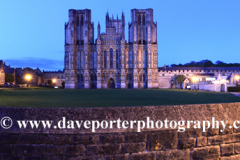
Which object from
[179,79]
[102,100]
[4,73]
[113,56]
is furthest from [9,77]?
[102,100]

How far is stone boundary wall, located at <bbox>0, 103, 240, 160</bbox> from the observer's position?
4.53 metres

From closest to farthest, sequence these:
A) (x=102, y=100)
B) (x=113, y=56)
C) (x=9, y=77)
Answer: (x=102, y=100) < (x=113, y=56) < (x=9, y=77)

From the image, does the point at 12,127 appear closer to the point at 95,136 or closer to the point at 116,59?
the point at 95,136

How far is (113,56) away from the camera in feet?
210

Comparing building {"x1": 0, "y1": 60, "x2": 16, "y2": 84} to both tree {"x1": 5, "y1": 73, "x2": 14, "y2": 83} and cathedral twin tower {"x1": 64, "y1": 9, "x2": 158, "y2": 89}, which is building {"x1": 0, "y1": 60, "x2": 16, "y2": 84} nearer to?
tree {"x1": 5, "y1": 73, "x2": 14, "y2": 83}

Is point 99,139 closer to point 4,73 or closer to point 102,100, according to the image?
point 102,100

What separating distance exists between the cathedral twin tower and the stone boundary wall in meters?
56.8

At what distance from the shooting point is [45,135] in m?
4.55

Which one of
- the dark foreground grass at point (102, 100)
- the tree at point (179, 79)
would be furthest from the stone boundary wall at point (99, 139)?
the tree at point (179, 79)

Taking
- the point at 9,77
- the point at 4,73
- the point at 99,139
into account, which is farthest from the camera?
the point at 9,77

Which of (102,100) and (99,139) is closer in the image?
(99,139)

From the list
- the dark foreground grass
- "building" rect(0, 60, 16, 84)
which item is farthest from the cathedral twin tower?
the dark foreground grass

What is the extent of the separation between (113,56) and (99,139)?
60072mm

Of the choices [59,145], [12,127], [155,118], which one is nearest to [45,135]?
[59,145]
